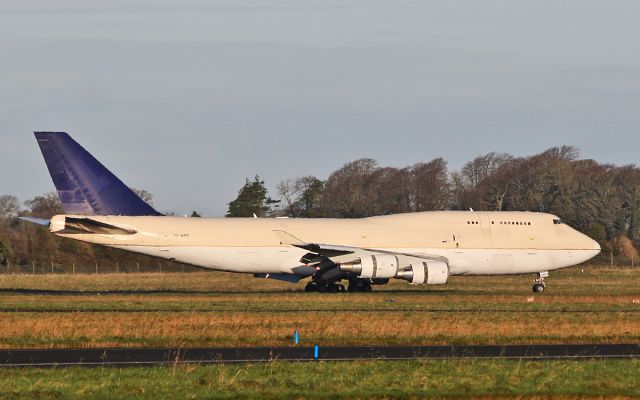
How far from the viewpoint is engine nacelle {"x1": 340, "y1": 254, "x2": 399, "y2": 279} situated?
46969mm

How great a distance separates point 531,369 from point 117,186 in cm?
3066

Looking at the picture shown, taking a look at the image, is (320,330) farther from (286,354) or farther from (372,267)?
(372,267)

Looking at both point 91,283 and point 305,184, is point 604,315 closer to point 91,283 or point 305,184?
point 91,283

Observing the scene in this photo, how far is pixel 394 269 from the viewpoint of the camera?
155ft

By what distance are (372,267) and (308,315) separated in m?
13.8

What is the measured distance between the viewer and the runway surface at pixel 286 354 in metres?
22.3

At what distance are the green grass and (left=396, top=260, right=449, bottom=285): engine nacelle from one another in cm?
2550

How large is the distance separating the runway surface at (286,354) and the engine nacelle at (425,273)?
827 inches

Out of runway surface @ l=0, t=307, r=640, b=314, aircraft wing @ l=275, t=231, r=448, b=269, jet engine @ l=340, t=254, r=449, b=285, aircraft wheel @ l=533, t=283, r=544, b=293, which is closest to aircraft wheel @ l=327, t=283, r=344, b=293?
aircraft wing @ l=275, t=231, r=448, b=269

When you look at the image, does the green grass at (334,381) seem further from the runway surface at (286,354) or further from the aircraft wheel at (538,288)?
the aircraft wheel at (538,288)

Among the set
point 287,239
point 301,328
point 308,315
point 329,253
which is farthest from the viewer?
point 287,239

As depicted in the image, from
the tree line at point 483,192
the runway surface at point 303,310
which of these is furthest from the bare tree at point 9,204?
the runway surface at point 303,310

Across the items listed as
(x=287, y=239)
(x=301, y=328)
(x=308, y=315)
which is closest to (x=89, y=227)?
(x=287, y=239)

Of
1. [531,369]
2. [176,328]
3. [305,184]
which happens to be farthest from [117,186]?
[305,184]
